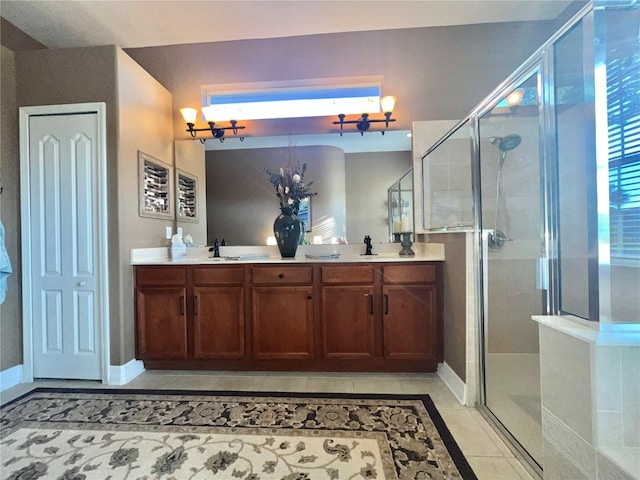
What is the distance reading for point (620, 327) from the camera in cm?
98

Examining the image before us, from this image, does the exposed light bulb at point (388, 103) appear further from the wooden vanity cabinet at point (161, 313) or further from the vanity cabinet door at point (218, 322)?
the wooden vanity cabinet at point (161, 313)

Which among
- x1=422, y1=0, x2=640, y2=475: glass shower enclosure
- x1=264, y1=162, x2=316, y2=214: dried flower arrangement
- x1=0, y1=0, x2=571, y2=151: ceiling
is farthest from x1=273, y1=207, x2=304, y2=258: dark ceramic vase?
x1=422, y1=0, x2=640, y2=475: glass shower enclosure

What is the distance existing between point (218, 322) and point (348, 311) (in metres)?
1.04

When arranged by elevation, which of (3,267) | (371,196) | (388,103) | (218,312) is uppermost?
(388,103)

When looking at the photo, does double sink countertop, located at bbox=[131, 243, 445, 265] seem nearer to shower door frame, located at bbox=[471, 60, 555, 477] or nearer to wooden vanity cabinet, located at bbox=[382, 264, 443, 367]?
wooden vanity cabinet, located at bbox=[382, 264, 443, 367]

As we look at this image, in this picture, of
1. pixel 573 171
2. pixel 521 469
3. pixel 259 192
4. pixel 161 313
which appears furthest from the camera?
pixel 259 192

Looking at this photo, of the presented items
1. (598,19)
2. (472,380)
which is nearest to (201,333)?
(472,380)

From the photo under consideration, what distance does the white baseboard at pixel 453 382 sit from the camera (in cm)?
185

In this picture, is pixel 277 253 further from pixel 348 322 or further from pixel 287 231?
pixel 348 322

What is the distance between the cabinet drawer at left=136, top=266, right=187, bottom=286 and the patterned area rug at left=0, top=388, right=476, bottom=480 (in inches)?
31.2

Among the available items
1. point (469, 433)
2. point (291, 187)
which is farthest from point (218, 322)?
point (469, 433)

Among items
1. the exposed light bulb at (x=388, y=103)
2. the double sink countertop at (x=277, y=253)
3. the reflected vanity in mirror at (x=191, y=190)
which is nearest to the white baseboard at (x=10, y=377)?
the double sink countertop at (x=277, y=253)

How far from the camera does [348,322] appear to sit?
2230 millimetres

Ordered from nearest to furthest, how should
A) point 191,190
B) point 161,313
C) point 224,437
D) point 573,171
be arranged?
point 573,171
point 224,437
point 161,313
point 191,190
